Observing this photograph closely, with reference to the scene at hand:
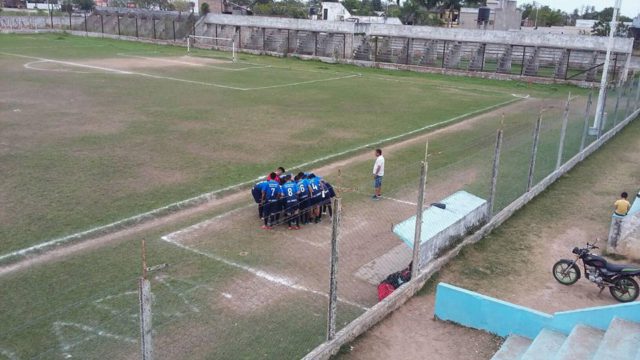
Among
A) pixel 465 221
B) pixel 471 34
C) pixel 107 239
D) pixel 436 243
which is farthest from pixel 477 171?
pixel 471 34

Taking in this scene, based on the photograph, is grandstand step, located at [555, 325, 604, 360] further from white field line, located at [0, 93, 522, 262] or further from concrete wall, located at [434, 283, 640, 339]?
white field line, located at [0, 93, 522, 262]

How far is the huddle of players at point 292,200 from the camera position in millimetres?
11734

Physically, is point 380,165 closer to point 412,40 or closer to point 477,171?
point 477,171

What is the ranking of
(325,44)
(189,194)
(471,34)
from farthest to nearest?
(325,44) < (471,34) < (189,194)

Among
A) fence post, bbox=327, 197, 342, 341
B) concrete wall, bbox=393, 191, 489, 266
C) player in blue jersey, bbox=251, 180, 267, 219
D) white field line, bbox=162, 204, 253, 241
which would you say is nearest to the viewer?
fence post, bbox=327, 197, 342, 341

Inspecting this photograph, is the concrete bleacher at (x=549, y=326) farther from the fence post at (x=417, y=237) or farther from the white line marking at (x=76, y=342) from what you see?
the white line marking at (x=76, y=342)

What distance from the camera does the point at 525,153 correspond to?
18906 mm

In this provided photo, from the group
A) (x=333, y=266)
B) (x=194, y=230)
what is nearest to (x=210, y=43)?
(x=194, y=230)

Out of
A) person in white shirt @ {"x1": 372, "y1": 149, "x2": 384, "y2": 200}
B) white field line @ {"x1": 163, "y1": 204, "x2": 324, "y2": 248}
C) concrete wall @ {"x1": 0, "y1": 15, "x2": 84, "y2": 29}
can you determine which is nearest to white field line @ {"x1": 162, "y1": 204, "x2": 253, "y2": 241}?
white field line @ {"x1": 163, "y1": 204, "x2": 324, "y2": 248}

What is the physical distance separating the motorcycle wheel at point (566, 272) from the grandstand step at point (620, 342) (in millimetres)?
2460

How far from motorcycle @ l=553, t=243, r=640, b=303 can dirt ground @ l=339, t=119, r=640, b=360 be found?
0.54 ft

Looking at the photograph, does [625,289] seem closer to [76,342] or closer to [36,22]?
[76,342]

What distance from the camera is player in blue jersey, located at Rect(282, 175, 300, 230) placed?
11.7m

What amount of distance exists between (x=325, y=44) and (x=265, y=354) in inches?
1877
